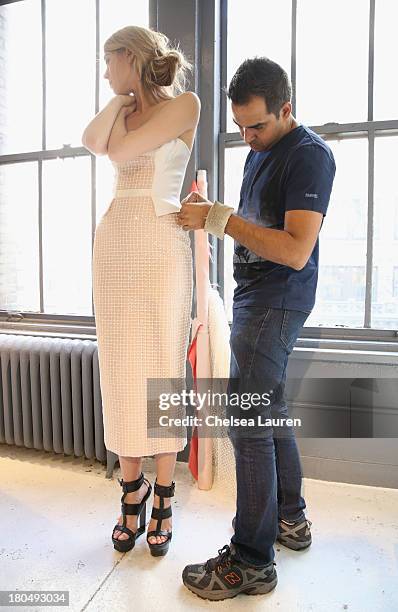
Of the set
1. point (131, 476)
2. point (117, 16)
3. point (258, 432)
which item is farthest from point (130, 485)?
point (117, 16)

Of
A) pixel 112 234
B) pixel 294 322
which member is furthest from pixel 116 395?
pixel 294 322

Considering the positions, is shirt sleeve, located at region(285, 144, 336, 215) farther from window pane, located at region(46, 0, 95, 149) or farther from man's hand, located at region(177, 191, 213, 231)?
window pane, located at region(46, 0, 95, 149)

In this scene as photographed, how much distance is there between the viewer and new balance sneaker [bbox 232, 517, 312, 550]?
Result: 1.66 metres

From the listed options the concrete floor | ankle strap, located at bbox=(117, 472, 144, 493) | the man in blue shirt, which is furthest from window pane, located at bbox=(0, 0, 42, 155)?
ankle strap, located at bbox=(117, 472, 144, 493)

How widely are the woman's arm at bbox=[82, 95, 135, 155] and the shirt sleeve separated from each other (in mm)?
609

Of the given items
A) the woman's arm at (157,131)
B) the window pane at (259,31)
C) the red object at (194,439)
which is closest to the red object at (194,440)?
the red object at (194,439)

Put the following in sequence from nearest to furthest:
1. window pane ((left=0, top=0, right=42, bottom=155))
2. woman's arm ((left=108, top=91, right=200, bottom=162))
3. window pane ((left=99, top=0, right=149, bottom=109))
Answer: woman's arm ((left=108, top=91, right=200, bottom=162)), window pane ((left=99, top=0, right=149, bottom=109)), window pane ((left=0, top=0, right=42, bottom=155))

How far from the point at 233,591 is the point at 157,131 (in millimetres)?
1386

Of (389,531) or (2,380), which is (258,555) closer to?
(389,531)

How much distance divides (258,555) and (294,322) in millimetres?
690

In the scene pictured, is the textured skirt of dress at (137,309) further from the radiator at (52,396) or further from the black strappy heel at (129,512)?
the radiator at (52,396)

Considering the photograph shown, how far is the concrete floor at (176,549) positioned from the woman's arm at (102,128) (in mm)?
1347

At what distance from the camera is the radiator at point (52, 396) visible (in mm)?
2271

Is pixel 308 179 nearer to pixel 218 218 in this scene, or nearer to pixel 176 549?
pixel 218 218
